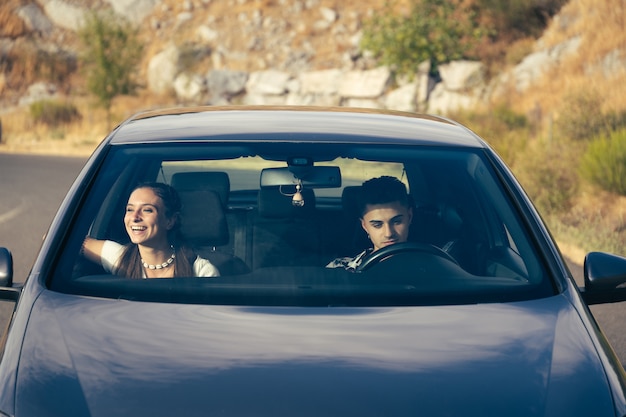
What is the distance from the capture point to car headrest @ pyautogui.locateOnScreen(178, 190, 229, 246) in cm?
421

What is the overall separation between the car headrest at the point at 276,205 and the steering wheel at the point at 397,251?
49 cm

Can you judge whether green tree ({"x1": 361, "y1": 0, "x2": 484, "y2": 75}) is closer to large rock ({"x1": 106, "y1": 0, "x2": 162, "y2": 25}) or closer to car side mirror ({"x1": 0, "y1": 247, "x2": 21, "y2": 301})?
large rock ({"x1": 106, "y1": 0, "x2": 162, "y2": 25})

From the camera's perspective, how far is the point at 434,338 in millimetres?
3168

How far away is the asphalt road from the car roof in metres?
2.80

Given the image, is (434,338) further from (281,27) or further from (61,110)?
(281,27)

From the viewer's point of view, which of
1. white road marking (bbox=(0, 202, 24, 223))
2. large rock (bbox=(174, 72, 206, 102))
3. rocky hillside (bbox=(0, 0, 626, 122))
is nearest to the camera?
white road marking (bbox=(0, 202, 24, 223))

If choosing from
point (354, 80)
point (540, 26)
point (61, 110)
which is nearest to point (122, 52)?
point (61, 110)

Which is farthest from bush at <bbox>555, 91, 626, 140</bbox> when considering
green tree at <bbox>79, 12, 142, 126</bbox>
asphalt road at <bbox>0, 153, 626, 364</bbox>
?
green tree at <bbox>79, 12, 142, 126</bbox>

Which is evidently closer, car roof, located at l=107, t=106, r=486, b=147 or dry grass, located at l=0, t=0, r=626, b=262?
car roof, located at l=107, t=106, r=486, b=147

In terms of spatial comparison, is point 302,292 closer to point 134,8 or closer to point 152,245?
point 152,245

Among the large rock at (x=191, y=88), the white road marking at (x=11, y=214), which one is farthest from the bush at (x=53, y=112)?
the white road marking at (x=11, y=214)

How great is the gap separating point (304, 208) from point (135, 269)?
800mm

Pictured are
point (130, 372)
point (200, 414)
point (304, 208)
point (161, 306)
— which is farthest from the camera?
point (304, 208)

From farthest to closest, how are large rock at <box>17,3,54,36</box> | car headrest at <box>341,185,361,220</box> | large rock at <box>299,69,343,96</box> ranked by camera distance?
1. large rock at <box>17,3,54,36</box>
2. large rock at <box>299,69,343,96</box>
3. car headrest at <box>341,185,361,220</box>
